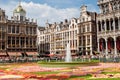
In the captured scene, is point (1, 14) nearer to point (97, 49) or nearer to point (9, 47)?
point (9, 47)

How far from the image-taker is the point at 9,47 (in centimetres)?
9325

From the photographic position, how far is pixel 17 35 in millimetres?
96312

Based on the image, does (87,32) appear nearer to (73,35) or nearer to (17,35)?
(73,35)

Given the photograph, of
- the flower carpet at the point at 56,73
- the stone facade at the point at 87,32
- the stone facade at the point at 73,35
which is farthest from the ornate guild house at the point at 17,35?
the flower carpet at the point at 56,73

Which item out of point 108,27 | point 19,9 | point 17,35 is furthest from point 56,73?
point 19,9

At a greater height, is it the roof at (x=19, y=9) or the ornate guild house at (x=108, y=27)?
the roof at (x=19, y=9)

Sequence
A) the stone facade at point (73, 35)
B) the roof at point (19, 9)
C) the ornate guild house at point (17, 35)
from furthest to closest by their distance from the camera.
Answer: the roof at point (19, 9), the ornate guild house at point (17, 35), the stone facade at point (73, 35)

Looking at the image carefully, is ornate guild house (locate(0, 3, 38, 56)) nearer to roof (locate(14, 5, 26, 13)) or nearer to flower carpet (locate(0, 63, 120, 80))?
roof (locate(14, 5, 26, 13))

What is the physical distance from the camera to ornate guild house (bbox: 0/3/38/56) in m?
92.5

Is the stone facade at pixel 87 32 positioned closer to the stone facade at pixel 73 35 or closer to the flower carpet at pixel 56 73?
the stone facade at pixel 73 35

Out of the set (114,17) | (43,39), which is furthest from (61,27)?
(114,17)

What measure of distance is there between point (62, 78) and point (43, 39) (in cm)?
10156

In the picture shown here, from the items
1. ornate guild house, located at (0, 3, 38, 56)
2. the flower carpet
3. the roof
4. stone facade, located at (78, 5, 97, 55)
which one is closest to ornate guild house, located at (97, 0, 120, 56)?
stone facade, located at (78, 5, 97, 55)

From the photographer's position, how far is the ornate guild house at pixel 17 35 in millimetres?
92500
